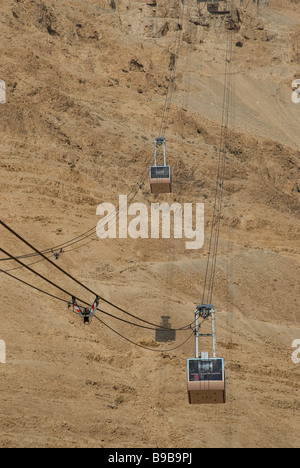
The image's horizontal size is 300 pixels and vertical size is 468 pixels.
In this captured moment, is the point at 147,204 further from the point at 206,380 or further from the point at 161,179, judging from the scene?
the point at 206,380

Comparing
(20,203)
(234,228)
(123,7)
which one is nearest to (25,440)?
(20,203)

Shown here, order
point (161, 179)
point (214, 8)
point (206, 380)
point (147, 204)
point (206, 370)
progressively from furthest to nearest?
point (214, 8), point (147, 204), point (161, 179), point (206, 370), point (206, 380)

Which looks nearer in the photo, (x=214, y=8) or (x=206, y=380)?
(x=206, y=380)

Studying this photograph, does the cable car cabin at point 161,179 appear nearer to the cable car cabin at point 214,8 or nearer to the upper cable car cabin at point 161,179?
the upper cable car cabin at point 161,179

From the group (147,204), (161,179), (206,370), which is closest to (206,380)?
(206,370)

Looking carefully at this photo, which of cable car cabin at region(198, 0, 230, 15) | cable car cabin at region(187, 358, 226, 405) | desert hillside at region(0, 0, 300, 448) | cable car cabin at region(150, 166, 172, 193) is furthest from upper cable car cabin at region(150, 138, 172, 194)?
cable car cabin at region(198, 0, 230, 15)

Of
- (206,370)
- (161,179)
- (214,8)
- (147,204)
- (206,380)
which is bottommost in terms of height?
(206,380)

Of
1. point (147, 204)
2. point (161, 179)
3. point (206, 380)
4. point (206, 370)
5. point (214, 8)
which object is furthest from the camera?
point (214, 8)

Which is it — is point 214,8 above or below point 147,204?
above
